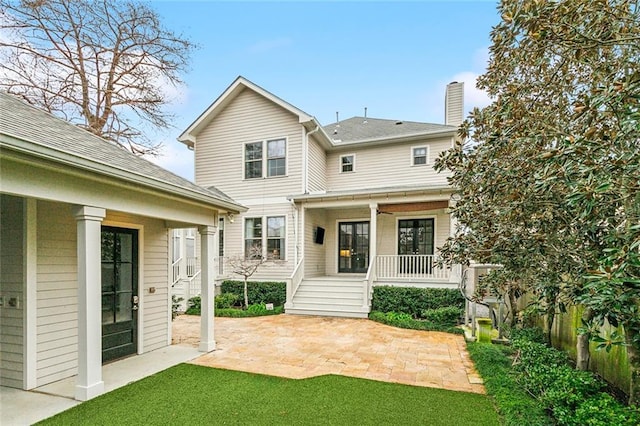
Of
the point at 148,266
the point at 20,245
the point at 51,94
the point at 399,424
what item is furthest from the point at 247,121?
the point at 399,424

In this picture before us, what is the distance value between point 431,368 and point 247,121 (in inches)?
413

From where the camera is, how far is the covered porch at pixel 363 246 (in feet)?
32.2

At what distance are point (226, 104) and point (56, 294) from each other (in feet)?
32.0

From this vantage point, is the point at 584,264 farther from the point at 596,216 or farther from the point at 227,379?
the point at 227,379

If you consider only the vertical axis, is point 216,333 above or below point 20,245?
below

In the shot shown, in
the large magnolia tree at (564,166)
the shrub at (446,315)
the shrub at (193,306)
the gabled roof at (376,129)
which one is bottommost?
the shrub at (193,306)

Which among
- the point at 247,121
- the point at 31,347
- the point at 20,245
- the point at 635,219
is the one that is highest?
the point at 247,121

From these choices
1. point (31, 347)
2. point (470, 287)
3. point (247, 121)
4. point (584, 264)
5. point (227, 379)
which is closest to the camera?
point (584, 264)

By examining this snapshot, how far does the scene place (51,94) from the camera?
10641mm

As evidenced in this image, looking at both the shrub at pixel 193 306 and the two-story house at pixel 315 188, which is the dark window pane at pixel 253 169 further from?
the shrub at pixel 193 306

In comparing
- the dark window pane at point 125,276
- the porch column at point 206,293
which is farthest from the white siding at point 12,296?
the porch column at point 206,293

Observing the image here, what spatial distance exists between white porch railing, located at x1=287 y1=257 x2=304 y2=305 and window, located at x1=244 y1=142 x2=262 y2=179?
3813mm

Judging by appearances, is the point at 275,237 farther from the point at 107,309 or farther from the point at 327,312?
the point at 107,309

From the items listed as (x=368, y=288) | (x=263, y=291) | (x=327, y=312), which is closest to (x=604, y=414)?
(x=368, y=288)
